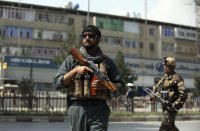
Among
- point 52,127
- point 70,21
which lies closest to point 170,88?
point 52,127

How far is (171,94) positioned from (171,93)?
A: 0.06ft

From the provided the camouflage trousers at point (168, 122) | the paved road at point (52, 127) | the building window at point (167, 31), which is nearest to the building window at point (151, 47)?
the building window at point (167, 31)

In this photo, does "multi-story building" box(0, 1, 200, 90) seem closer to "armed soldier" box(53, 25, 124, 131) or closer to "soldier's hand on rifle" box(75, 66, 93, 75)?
"armed soldier" box(53, 25, 124, 131)

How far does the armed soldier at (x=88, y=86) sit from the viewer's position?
A: 11.8 ft

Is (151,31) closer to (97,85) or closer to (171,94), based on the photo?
(171,94)

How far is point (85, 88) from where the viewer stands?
360 cm

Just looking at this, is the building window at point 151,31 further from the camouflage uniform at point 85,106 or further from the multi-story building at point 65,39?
the camouflage uniform at point 85,106

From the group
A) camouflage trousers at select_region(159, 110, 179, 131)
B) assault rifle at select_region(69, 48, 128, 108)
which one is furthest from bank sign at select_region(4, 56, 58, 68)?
assault rifle at select_region(69, 48, 128, 108)

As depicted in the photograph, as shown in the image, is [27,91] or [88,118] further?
[27,91]

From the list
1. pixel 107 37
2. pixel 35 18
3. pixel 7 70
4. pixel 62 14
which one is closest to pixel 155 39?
pixel 107 37

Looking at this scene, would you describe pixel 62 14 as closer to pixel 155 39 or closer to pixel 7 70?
pixel 7 70

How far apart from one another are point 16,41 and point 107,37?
13.6 metres

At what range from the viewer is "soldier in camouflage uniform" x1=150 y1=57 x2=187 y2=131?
Result: 19.6ft

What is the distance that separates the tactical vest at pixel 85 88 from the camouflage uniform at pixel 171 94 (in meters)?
2.59
